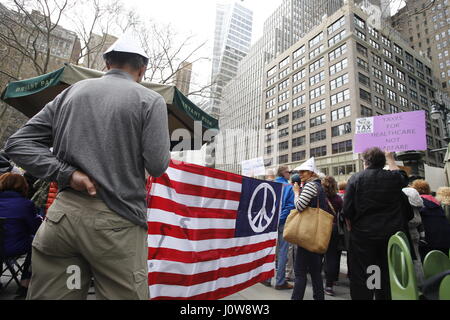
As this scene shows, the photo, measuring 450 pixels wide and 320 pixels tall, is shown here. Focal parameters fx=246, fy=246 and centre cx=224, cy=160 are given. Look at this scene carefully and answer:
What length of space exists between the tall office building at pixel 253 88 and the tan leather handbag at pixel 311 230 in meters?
66.8

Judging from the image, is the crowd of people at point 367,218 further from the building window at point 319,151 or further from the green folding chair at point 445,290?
the building window at point 319,151

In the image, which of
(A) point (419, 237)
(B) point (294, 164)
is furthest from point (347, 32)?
(A) point (419, 237)

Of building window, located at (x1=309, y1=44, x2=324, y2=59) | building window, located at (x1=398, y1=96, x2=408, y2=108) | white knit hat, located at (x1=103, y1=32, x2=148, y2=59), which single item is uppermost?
building window, located at (x1=309, y1=44, x2=324, y2=59)

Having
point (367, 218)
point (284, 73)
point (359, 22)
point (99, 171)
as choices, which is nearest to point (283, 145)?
point (284, 73)

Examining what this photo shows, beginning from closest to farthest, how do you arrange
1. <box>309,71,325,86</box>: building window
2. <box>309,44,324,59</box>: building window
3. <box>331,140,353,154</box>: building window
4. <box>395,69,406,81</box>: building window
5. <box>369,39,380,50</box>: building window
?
1. <box>331,140,353,154</box>: building window
2. <box>369,39,380,50</box>: building window
3. <box>309,71,325,86</box>: building window
4. <box>395,69,406,81</box>: building window
5. <box>309,44,324,59</box>: building window

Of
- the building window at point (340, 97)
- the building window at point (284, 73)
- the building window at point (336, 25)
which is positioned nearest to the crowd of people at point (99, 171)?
the building window at point (340, 97)

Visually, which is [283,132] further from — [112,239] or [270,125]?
[112,239]

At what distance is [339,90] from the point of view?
46.6 metres

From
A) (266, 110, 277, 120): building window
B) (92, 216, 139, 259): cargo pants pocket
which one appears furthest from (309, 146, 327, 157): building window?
(92, 216, 139, 259): cargo pants pocket

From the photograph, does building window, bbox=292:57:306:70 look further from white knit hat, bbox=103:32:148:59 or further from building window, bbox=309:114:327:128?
white knit hat, bbox=103:32:148:59

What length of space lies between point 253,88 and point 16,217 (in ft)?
293

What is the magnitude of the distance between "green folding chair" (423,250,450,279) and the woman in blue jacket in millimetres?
4170

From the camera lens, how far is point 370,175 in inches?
112

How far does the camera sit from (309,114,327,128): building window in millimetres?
48922
